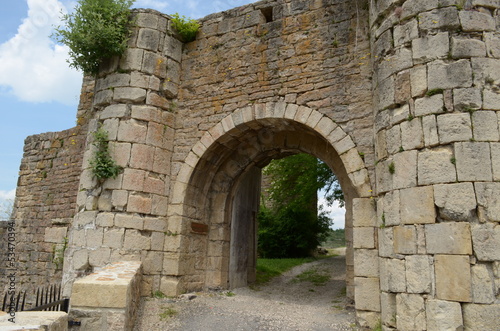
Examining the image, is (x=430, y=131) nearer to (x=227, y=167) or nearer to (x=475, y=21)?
(x=475, y=21)

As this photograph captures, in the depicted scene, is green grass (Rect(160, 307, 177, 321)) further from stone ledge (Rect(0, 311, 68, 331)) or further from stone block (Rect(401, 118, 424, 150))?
stone block (Rect(401, 118, 424, 150))

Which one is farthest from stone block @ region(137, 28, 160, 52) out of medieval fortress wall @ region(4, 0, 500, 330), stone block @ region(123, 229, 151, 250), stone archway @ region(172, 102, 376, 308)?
stone block @ region(123, 229, 151, 250)

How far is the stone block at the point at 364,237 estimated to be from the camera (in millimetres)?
5168

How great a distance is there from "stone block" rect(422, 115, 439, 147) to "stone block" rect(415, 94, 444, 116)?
0.23 feet

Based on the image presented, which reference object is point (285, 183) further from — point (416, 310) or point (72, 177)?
point (416, 310)

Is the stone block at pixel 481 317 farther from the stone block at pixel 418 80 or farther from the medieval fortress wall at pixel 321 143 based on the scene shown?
the stone block at pixel 418 80

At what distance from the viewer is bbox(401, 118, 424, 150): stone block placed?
432 cm

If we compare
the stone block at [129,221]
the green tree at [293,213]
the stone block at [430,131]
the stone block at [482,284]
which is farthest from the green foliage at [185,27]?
the green tree at [293,213]

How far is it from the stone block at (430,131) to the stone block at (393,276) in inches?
51.0

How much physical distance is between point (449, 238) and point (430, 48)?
2111 mm

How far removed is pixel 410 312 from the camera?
4020 millimetres

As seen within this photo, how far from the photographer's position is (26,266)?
9320 mm

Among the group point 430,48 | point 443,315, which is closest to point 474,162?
point 430,48

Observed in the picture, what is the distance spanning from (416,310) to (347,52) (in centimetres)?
376
